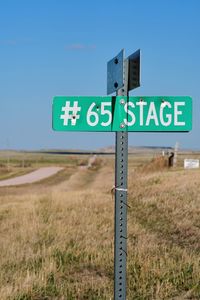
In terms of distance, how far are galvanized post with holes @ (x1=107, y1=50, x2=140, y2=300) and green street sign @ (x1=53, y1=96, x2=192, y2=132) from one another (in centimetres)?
4

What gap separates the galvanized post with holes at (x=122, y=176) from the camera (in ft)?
15.2

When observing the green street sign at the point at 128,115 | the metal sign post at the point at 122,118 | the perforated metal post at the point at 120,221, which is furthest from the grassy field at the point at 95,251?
the green street sign at the point at 128,115

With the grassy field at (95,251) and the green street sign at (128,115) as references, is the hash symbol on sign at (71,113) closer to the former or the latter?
the green street sign at (128,115)

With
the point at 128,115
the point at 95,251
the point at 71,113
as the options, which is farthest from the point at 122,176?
the point at 95,251

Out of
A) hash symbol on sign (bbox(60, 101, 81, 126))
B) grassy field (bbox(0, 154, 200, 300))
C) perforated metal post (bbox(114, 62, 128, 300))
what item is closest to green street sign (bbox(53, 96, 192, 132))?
hash symbol on sign (bbox(60, 101, 81, 126))

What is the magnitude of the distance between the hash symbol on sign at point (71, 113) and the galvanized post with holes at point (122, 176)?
31 cm

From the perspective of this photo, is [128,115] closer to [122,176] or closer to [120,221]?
[122,176]

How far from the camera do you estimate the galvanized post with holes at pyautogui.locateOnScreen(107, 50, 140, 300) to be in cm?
463

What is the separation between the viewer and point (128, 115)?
4672 millimetres

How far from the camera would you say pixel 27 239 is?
10.7 meters

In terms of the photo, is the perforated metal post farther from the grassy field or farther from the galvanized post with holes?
the grassy field

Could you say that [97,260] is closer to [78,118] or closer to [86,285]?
[86,285]

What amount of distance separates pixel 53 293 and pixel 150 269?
4.04ft

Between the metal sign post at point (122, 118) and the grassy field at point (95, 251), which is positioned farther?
the grassy field at point (95, 251)
